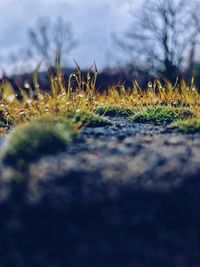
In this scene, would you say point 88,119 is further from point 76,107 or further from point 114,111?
point 114,111

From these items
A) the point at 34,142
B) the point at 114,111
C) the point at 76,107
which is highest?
the point at 34,142

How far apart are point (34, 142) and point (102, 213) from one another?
2.99ft

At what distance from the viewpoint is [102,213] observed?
2064 mm

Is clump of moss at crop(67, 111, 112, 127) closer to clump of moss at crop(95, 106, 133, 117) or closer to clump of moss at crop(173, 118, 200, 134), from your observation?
clump of moss at crop(173, 118, 200, 134)

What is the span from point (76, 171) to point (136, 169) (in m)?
0.40

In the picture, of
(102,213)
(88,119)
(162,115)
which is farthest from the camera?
(162,115)

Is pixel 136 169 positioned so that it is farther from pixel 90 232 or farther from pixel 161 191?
pixel 90 232

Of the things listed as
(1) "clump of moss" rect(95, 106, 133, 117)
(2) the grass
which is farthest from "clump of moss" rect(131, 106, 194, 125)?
(1) "clump of moss" rect(95, 106, 133, 117)

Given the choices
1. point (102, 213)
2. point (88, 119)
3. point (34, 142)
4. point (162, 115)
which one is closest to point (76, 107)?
point (88, 119)

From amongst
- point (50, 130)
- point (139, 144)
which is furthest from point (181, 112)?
point (50, 130)

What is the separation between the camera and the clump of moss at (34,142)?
261 centimetres

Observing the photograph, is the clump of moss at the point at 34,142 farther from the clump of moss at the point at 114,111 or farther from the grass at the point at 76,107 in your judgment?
the clump of moss at the point at 114,111

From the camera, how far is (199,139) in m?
3.20

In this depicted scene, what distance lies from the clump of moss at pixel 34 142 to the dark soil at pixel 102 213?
0.37 ft
